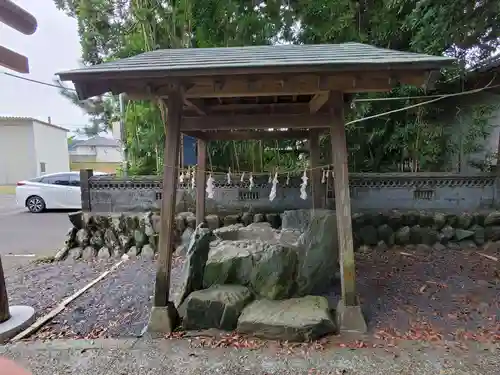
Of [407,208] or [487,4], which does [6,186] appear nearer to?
[407,208]

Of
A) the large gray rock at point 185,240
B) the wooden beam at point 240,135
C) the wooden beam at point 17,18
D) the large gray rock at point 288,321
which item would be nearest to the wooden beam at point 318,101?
the wooden beam at point 240,135

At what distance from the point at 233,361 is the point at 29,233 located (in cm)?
695

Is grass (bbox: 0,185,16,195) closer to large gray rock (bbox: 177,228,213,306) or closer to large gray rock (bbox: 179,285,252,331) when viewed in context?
large gray rock (bbox: 177,228,213,306)

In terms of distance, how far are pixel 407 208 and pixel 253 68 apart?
162 inches

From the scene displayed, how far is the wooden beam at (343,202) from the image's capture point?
9.02 feet

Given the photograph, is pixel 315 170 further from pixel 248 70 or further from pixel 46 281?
pixel 46 281

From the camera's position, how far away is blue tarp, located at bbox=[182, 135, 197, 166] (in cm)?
506

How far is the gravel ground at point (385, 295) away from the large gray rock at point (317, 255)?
A: 0.33m

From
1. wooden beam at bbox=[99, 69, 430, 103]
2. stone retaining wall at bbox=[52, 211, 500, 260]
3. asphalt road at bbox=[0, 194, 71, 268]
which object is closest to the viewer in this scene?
wooden beam at bbox=[99, 69, 430, 103]

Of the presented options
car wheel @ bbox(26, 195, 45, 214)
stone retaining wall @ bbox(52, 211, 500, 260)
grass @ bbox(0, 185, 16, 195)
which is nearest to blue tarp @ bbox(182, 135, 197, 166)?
stone retaining wall @ bbox(52, 211, 500, 260)

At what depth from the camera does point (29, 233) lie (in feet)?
24.2

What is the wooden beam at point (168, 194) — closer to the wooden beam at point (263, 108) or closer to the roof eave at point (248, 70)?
the roof eave at point (248, 70)

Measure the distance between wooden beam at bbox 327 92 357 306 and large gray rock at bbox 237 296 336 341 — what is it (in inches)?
10.1

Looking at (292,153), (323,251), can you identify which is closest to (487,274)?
(323,251)
